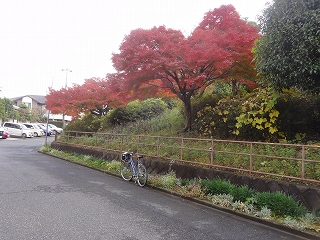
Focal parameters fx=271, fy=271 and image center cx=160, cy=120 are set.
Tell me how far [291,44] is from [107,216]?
5623 millimetres

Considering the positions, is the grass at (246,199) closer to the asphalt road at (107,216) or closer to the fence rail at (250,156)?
the asphalt road at (107,216)

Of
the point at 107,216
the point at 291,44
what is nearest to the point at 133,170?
the point at 107,216

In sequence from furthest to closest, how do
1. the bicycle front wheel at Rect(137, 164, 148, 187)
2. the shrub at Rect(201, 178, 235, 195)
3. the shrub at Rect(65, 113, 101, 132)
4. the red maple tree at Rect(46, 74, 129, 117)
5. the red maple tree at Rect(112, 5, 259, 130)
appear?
the shrub at Rect(65, 113, 101, 132) < the red maple tree at Rect(46, 74, 129, 117) < the red maple tree at Rect(112, 5, 259, 130) < the bicycle front wheel at Rect(137, 164, 148, 187) < the shrub at Rect(201, 178, 235, 195)

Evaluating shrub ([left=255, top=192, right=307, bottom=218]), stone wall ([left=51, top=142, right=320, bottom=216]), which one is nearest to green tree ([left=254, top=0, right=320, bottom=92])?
stone wall ([left=51, top=142, right=320, bottom=216])

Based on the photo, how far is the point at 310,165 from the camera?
591cm

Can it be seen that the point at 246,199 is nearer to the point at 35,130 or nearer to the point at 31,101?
the point at 35,130

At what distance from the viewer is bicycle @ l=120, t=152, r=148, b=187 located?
8408mm

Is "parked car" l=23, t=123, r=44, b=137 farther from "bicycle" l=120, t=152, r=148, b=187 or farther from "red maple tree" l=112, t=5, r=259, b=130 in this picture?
"bicycle" l=120, t=152, r=148, b=187

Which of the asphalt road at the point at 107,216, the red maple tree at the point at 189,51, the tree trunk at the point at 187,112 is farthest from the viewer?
the tree trunk at the point at 187,112

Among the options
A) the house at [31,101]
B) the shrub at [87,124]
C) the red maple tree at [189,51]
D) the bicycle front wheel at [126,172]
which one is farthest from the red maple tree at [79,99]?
the house at [31,101]

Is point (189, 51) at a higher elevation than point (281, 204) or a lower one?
higher

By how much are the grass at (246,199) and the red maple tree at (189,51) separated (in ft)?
12.1

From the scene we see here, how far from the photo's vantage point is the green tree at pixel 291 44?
5934mm

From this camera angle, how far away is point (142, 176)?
847 cm
